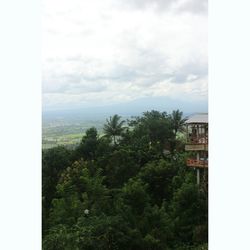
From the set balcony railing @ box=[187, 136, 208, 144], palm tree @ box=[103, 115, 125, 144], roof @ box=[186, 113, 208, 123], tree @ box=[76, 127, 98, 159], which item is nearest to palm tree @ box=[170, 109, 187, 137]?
balcony railing @ box=[187, 136, 208, 144]

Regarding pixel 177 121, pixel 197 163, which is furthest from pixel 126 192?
pixel 177 121

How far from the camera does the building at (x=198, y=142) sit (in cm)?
291

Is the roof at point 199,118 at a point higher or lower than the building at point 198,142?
higher

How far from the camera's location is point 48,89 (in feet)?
9.53

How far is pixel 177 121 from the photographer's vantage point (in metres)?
3.59

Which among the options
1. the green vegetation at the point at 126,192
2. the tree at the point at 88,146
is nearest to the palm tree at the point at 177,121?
the green vegetation at the point at 126,192

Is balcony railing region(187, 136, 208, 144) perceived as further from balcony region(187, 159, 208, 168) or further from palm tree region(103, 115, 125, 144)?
palm tree region(103, 115, 125, 144)

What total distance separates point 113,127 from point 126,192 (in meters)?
0.68

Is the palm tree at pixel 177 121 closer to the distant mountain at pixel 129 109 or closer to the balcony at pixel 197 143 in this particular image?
the distant mountain at pixel 129 109

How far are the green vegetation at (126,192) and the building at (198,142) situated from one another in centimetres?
10

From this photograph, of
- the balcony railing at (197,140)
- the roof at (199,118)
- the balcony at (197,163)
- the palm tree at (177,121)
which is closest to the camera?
the roof at (199,118)
